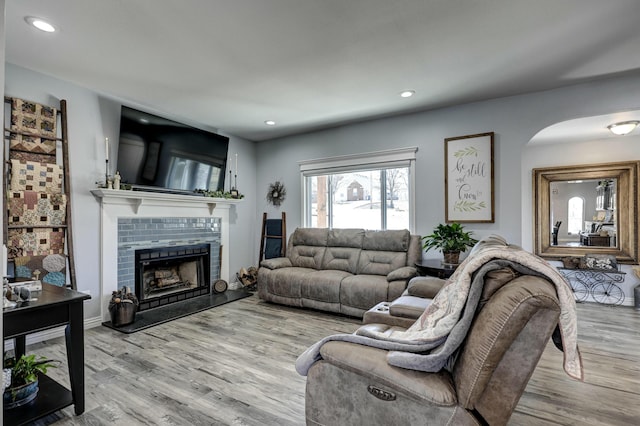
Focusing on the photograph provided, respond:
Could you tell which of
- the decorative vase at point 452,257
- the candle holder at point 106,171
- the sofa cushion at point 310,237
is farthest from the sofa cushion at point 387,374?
the candle holder at point 106,171

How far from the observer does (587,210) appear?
473 centimetres

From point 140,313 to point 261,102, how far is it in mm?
2971

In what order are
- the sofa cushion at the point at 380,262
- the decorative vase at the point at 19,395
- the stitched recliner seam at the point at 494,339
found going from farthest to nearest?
the sofa cushion at the point at 380,262
the decorative vase at the point at 19,395
the stitched recliner seam at the point at 494,339

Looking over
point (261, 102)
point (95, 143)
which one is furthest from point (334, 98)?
point (95, 143)

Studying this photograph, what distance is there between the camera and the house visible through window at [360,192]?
4.57 metres

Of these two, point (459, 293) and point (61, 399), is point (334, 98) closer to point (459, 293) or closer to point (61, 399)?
point (459, 293)

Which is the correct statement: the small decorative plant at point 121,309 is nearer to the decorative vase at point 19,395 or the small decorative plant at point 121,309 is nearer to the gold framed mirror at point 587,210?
the decorative vase at point 19,395

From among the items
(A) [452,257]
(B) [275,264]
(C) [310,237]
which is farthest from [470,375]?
(C) [310,237]

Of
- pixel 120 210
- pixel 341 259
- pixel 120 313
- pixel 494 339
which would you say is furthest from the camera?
pixel 341 259

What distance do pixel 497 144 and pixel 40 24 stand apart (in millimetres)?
4449

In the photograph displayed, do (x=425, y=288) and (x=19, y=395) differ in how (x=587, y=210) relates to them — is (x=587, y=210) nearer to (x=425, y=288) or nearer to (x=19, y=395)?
(x=425, y=288)

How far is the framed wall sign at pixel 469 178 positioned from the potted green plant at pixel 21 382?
412cm

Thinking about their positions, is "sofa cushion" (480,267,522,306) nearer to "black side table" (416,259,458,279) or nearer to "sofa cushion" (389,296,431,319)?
"sofa cushion" (389,296,431,319)

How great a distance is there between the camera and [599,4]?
2.11m
